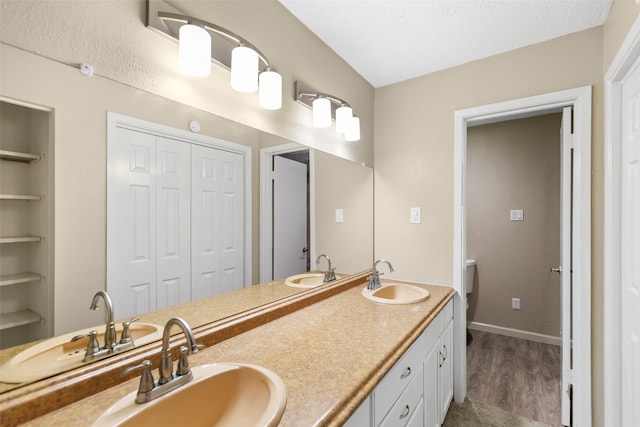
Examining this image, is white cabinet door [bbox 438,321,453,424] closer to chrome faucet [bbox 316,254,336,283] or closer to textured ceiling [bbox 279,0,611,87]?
chrome faucet [bbox 316,254,336,283]

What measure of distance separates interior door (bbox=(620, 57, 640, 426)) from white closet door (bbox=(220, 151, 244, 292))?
5.22 feet

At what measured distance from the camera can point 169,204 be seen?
1063 millimetres

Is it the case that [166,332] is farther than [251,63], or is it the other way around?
[251,63]

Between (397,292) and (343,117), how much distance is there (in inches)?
47.2

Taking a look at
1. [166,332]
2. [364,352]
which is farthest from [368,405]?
[166,332]

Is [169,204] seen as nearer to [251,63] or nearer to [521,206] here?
[251,63]

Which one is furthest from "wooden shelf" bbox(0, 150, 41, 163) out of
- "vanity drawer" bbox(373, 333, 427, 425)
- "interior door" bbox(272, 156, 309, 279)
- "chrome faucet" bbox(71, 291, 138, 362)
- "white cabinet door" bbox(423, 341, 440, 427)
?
"white cabinet door" bbox(423, 341, 440, 427)

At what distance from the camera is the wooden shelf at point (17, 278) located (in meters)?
0.72

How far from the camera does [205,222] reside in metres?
1.19

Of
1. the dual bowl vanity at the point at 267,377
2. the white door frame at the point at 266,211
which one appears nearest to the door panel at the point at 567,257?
the dual bowl vanity at the point at 267,377

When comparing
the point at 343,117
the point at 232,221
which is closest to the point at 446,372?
the point at 232,221

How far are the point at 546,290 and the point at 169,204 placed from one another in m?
3.43

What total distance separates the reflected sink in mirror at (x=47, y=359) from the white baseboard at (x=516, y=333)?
3.49m

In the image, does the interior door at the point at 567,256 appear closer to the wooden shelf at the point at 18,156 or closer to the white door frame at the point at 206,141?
the white door frame at the point at 206,141
